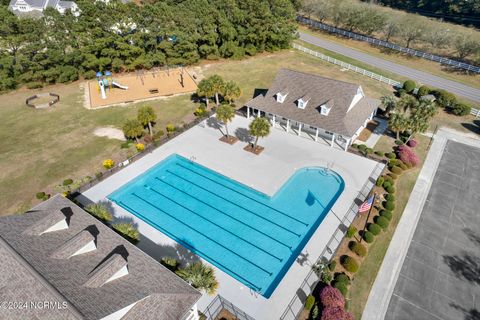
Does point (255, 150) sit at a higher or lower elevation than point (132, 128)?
lower

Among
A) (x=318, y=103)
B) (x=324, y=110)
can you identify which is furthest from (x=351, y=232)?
(x=318, y=103)

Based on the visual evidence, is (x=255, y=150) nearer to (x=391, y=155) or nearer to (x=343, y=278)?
(x=391, y=155)

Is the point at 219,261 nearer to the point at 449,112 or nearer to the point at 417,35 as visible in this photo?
the point at 449,112

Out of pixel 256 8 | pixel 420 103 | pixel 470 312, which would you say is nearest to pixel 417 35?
pixel 256 8

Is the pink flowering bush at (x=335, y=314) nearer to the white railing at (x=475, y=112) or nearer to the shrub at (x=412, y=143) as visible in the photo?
the shrub at (x=412, y=143)

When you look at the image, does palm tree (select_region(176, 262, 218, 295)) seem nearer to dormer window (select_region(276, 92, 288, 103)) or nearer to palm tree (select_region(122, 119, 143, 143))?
palm tree (select_region(122, 119, 143, 143))
